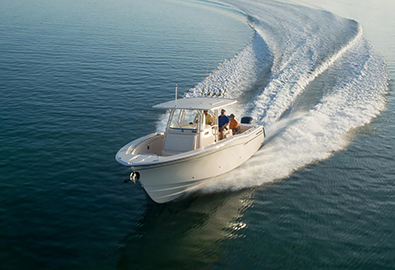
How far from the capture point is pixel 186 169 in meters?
12.2

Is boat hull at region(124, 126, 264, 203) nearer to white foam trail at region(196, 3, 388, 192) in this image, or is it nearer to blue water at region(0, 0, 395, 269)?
blue water at region(0, 0, 395, 269)

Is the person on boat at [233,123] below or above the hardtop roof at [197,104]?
below

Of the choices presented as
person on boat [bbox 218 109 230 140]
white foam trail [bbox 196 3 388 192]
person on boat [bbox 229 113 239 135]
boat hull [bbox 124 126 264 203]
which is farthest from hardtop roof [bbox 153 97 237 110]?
white foam trail [bbox 196 3 388 192]

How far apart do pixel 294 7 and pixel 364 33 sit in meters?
11.7

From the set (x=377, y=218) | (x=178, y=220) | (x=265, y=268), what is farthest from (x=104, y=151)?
(x=377, y=218)

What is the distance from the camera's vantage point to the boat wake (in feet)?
50.9

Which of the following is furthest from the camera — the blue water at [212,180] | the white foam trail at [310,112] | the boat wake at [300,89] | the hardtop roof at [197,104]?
the boat wake at [300,89]

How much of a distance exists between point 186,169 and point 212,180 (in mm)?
1705

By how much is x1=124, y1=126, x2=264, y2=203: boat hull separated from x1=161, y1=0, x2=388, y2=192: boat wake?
1.95 feet

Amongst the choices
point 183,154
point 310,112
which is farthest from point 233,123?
point 310,112

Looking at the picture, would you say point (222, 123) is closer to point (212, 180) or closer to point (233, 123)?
point (233, 123)

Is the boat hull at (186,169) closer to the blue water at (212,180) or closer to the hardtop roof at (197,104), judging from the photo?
the blue water at (212,180)

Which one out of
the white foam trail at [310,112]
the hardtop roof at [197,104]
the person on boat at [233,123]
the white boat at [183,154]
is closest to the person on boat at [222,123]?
the white boat at [183,154]

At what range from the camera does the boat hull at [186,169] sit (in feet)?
38.4
